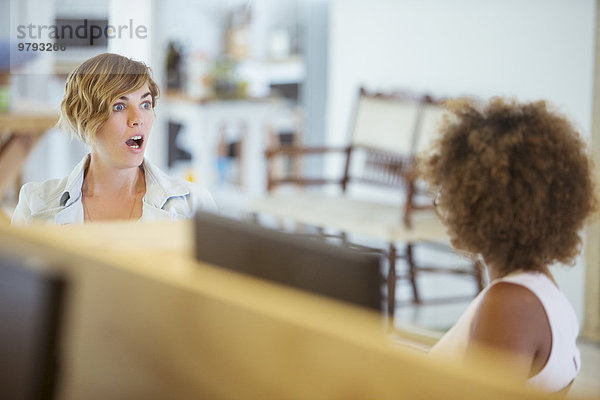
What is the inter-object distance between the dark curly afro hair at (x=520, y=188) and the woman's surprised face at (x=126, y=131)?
50 centimetres

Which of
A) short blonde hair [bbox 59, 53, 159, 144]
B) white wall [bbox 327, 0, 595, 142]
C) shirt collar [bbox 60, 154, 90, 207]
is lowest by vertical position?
shirt collar [bbox 60, 154, 90, 207]

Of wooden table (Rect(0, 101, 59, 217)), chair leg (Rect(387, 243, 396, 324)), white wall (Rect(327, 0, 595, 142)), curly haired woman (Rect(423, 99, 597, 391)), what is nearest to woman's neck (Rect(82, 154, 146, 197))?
wooden table (Rect(0, 101, 59, 217))

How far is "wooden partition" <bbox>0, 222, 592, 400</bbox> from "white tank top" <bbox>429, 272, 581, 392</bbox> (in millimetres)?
485

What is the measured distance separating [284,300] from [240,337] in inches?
1.9

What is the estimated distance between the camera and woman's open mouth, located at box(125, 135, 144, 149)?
4.62ft

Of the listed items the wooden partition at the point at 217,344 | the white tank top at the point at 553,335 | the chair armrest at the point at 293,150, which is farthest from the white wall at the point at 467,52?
the wooden partition at the point at 217,344

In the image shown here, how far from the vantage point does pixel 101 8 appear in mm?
1485

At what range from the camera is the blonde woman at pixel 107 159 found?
139cm

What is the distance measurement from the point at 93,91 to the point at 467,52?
9.88ft

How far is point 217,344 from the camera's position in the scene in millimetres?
786

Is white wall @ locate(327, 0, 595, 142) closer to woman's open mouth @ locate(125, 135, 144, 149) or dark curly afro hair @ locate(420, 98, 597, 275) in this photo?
dark curly afro hair @ locate(420, 98, 597, 275)

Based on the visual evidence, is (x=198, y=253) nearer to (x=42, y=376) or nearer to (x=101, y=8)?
(x=42, y=376)

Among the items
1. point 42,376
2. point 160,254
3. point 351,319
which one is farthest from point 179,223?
point 351,319

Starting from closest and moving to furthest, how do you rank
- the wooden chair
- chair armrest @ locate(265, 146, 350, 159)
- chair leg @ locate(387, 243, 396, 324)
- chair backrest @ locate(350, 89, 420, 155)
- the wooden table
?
1. the wooden table
2. chair leg @ locate(387, 243, 396, 324)
3. the wooden chair
4. chair armrest @ locate(265, 146, 350, 159)
5. chair backrest @ locate(350, 89, 420, 155)
